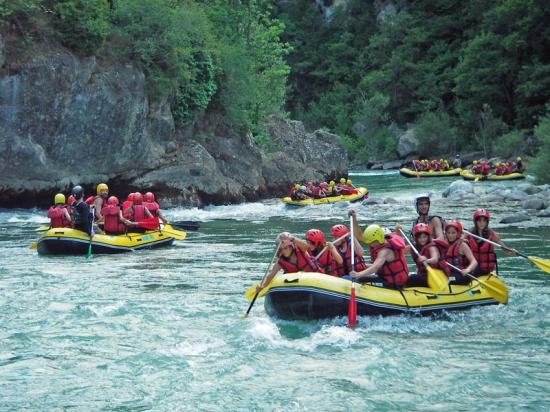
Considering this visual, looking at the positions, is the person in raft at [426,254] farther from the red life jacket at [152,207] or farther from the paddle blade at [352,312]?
the red life jacket at [152,207]

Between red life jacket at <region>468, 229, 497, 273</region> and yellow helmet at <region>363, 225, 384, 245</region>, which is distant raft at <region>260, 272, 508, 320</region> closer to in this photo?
yellow helmet at <region>363, 225, 384, 245</region>

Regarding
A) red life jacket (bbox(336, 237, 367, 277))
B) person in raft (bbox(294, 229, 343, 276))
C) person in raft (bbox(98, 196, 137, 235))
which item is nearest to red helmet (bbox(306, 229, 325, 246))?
person in raft (bbox(294, 229, 343, 276))

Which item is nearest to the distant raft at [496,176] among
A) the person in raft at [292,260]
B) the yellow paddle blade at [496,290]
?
the yellow paddle blade at [496,290]

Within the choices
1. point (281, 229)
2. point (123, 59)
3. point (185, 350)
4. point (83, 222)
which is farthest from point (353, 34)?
point (185, 350)

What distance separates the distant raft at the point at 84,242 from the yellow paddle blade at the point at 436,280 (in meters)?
7.34

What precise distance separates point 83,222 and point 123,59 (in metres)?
10.4

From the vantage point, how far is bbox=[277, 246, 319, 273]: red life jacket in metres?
9.24

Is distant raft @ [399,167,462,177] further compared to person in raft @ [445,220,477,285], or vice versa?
distant raft @ [399,167,462,177]

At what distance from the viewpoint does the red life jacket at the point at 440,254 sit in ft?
31.3

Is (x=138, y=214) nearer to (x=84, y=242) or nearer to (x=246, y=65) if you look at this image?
(x=84, y=242)

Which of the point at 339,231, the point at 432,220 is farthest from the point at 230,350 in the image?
the point at 432,220

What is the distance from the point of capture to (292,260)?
30.5 ft

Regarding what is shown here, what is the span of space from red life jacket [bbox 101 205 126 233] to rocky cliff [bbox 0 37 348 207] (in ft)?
23.0

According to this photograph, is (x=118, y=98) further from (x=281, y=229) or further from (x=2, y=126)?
(x=281, y=229)
